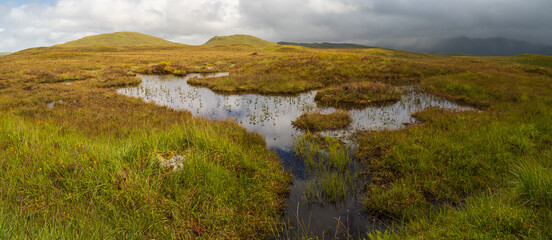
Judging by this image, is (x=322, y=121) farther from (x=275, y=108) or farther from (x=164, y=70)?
(x=164, y=70)

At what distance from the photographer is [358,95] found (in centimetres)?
1688

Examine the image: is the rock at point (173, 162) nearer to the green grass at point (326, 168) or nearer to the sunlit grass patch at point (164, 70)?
the green grass at point (326, 168)

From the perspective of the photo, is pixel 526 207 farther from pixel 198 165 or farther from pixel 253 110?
pixel 253 110

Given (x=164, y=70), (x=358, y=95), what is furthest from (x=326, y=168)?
(x=164, y=70)

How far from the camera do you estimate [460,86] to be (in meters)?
18.5

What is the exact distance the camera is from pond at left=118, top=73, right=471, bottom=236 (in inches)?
207

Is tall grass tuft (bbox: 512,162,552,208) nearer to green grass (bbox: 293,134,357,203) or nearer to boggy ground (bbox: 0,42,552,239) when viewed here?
boggy ground (bbox: 0,42,552,239)

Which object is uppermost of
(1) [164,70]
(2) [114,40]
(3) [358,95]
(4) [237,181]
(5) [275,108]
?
(2) [114,40]

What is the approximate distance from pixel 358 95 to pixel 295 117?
6.61 m

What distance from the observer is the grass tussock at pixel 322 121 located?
36.4 ft

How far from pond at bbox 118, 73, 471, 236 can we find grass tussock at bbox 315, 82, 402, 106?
0.84 m

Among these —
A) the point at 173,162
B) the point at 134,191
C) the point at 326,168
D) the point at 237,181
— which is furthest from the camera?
the point at 326,168

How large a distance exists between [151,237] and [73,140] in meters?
4.55

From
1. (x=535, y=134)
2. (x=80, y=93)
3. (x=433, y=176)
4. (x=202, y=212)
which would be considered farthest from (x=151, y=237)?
(x=80, y=93)
